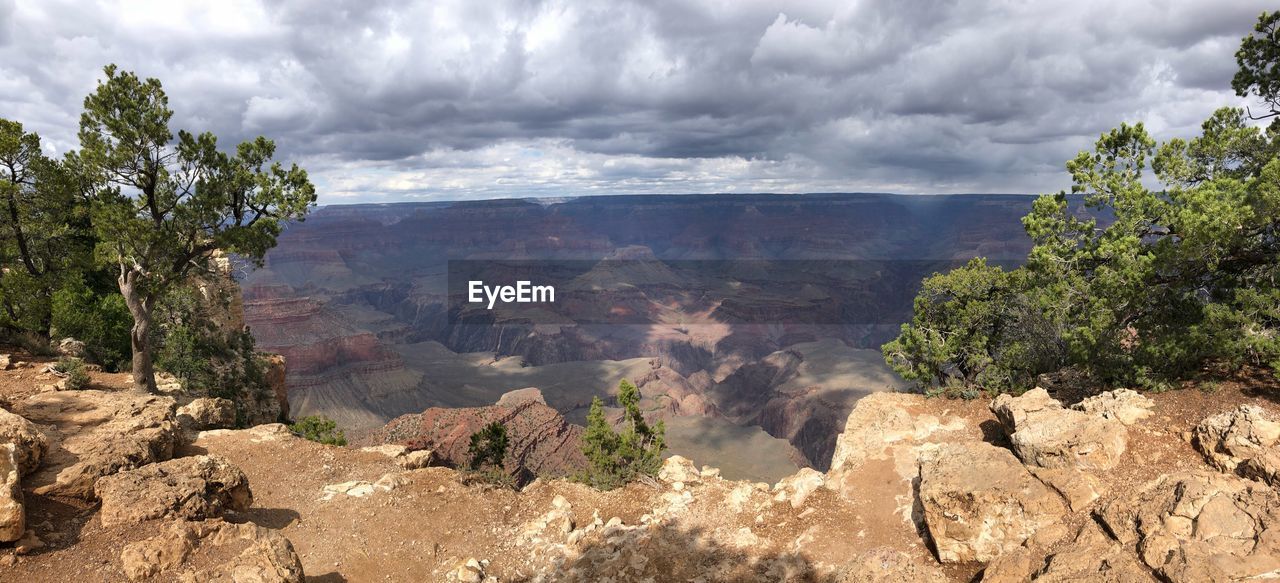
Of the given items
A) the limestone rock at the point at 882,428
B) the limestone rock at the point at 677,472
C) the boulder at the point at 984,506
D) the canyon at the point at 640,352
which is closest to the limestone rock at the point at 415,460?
the limestone rock at the point at 677,472

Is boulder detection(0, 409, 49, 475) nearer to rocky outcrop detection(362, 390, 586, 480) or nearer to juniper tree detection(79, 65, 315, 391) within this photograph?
juniper tree detection(79, 65, 315, 391)

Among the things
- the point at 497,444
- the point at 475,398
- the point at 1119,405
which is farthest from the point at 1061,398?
the point at 475,398

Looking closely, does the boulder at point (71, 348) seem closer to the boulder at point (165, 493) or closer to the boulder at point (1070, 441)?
the boulder at point (165, 493)

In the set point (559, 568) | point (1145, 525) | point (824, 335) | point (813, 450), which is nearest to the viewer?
point (1145, 525)

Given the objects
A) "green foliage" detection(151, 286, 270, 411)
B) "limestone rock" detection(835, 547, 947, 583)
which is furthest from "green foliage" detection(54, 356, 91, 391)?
"limestone rock" detection(835, 547, 947, 583)

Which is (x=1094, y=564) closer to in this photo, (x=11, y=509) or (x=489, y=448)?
(x=11, y=509)

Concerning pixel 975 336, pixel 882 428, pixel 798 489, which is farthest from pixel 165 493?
pixel 975 336

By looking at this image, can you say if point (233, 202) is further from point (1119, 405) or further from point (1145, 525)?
point (1119, 405)
